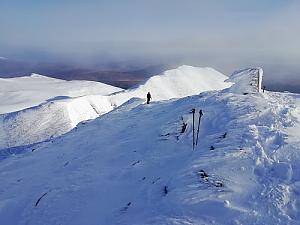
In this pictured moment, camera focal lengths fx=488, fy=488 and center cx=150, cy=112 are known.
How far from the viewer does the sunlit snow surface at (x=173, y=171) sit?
1334 centimetres

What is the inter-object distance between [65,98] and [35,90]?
507 inches

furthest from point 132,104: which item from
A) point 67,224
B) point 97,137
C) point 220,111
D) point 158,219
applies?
point 158,219

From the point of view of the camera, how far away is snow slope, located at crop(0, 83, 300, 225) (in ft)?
43.8

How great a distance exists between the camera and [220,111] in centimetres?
2164

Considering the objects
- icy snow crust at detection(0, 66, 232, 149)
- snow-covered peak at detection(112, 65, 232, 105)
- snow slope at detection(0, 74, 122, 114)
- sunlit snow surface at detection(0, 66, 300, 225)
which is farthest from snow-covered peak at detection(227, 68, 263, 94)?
snow-covered peak at detection(112, 65, 232, 105)

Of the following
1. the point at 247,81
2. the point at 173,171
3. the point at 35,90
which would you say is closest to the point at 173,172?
the point at 173,171

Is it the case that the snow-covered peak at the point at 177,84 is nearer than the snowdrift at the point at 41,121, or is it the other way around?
the snowdrift at the point at 41,121

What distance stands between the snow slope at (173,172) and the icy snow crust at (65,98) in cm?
2122

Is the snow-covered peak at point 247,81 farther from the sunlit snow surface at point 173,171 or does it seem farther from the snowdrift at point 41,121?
the snowdrift at point 41,121

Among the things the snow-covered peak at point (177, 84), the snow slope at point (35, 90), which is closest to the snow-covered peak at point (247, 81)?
the snow slope at point (35, 90)

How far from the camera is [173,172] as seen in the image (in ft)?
52.6

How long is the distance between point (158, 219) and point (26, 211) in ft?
22.0

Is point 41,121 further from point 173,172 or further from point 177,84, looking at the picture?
point 173,172

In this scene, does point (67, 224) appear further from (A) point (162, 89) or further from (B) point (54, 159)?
(A) point (162, 89)
